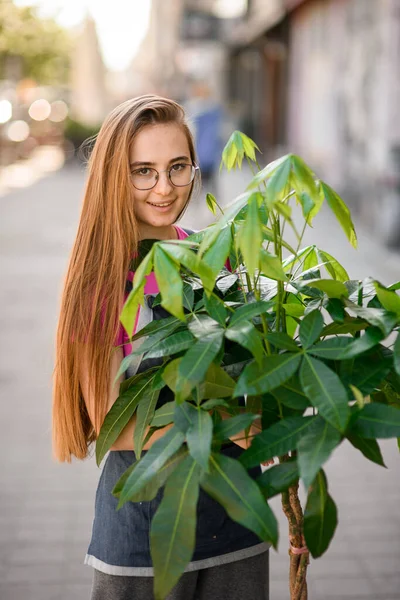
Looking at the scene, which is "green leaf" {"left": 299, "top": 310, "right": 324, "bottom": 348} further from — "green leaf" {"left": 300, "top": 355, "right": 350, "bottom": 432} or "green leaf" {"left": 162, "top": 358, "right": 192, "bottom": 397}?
"green leaf" {"left": 162, "top": 358, "right": 192, "bottom": 397}

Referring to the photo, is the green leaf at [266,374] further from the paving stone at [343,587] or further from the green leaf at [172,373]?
the paving stone at [343,587]

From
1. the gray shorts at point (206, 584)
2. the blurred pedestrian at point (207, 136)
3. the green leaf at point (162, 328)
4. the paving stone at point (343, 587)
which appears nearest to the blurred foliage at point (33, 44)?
the blurred pedestrian at point (207, 136)

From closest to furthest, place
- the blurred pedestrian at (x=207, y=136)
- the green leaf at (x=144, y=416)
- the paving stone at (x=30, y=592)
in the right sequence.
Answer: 1. the green leaf at (x=144, y=416)
2. the paving stone at (x=30, y=592)
3. the blurred pedestrian at (x=207, y=136)

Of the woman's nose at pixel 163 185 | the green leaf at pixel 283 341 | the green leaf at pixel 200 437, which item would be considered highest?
the woman's nose at pixel 163 185

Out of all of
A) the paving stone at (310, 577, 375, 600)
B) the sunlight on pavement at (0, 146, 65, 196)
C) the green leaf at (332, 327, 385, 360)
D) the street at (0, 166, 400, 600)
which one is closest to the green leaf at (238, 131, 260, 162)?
the green leaf at (332, 327, 385, 360)

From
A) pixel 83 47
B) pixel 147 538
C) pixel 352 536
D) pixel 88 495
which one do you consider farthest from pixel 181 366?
pixel 83 47

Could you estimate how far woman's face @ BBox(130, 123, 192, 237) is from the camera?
191 cm

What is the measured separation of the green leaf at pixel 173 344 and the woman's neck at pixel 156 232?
0.50m

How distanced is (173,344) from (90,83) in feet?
80.3

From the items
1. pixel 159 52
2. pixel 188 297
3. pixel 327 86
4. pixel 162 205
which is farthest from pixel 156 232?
pixel 159 52

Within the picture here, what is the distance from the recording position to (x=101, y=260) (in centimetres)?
189

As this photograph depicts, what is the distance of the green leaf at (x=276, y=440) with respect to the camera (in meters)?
1.41

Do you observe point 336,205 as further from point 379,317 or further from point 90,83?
point 90,83

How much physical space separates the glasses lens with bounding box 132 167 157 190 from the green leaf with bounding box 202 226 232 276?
1.68 feet
